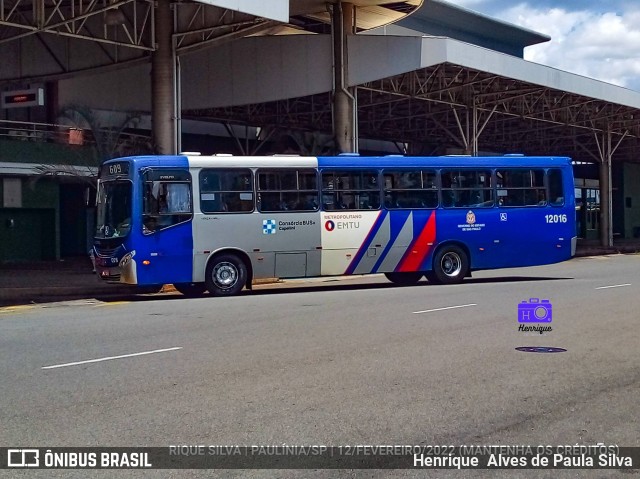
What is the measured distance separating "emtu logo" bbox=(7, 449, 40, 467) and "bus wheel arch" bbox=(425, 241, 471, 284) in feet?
56.6

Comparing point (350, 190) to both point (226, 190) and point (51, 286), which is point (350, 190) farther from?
point (51, 286)

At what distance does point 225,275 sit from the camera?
20531 mm

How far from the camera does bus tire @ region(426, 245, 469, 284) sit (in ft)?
75.7

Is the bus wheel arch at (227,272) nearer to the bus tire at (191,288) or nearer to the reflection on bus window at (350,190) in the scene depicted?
the bus tire at (191,288)

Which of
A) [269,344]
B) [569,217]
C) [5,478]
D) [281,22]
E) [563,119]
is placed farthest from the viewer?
[563,119]

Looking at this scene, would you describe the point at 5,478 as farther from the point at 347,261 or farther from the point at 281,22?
the point at 281,22

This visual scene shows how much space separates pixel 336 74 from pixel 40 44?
12.8 metres

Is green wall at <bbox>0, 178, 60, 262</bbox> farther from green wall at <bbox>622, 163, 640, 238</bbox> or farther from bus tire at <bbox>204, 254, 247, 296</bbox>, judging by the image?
green wall at <bbox>622, 163, 640, 238</bbox>

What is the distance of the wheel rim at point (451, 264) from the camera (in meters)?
23.3

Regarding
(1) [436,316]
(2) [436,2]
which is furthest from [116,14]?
(2) [436,2]

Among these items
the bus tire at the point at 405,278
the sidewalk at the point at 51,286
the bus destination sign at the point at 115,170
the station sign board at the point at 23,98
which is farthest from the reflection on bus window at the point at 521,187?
the station sign board at the point at 23,98

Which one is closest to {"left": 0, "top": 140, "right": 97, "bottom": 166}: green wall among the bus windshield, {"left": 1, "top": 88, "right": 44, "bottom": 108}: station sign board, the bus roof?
{"left": 1, "top": 88, "right": 44, "bottom": 108}: station sign board

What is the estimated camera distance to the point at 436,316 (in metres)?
15.4

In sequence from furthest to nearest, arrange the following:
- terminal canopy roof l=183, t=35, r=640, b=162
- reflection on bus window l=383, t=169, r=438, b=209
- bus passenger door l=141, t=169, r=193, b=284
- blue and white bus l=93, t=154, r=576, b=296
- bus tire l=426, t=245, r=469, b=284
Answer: terminal canopy roof l=183, t=35, r=640, b=162 < bus tire l=426, t=245, r=469, b=284 < reflection on bus window l=383, t=169, r=438, b=209 < blue and white bus l=93, t=154, r=576, b=296 < bus passenger door l=141, t=169, r=193, b=284
